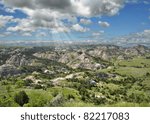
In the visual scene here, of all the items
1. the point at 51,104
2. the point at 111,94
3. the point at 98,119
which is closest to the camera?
the point at 98,119

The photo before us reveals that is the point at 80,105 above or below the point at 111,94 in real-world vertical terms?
above

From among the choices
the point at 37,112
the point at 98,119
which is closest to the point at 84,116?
the point at 98,119

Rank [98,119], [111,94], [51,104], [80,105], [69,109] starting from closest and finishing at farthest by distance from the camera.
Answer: [98,119] → [69,109] → [80,105] → [51,104] → [111,94]

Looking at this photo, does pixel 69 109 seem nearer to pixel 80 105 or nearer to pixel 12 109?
pixel 80 105

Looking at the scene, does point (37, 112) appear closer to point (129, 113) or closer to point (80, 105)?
point (80, 105)

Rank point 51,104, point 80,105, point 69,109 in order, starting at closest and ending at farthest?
point 69,109 < point 80,105 < point 51,104

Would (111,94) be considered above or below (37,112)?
below

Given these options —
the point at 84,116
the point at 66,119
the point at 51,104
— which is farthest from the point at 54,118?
the point at 51,104

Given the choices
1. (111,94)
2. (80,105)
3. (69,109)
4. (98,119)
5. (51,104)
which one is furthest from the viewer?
(111,94)

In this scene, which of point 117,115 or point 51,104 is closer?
point 117,115
